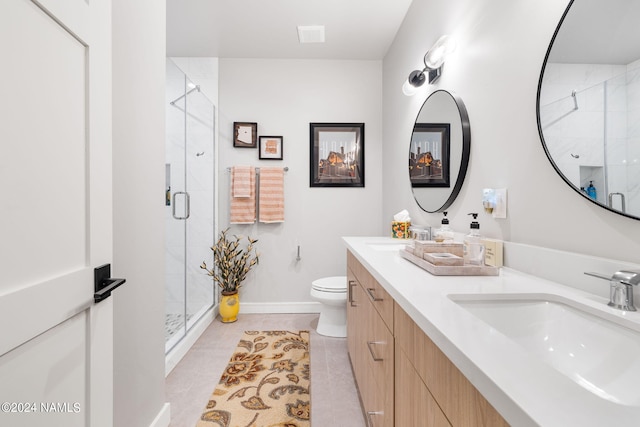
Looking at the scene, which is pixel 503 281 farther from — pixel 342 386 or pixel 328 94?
pixel 328 94

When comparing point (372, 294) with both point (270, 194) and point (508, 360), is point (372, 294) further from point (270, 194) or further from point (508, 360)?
point (270, 194)

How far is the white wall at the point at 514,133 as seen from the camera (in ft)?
2.69

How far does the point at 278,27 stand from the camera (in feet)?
7.74

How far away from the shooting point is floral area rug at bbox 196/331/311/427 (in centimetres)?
143

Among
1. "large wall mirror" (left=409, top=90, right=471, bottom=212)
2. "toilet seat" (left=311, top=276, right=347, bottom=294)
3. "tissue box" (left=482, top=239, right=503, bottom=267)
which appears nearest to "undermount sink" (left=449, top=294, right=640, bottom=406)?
"tissue box" (left=482, top=239, right=503, bottom=267)

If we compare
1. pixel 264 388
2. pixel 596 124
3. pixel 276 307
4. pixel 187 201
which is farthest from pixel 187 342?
pixel 596 124

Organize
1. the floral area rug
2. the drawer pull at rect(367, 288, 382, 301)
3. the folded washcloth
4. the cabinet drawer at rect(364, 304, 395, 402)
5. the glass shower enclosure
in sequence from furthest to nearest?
the folded washcloth, the glass shower enclosure, the floral area rug, the drawer pull at rect(367, 288, 382, 301), the cabinet drawer at rect(364, 304, 395, 402)

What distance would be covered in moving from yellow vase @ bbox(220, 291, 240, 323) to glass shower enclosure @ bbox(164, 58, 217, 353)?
0.61 feet

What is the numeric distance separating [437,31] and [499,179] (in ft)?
3.60

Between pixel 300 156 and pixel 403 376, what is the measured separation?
2.34 m

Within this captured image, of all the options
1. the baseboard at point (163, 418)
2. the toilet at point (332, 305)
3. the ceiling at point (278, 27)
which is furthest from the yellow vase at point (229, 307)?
the ceiling at point (278, 27)

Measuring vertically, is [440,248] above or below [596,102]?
below

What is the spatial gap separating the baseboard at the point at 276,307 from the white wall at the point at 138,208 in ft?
4.86

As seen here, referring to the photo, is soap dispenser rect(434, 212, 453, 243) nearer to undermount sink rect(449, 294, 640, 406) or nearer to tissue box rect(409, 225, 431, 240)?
tissue box rect(409, 225, 431, 240)
